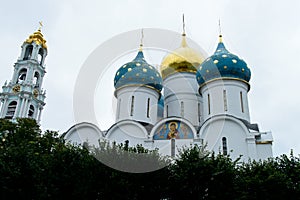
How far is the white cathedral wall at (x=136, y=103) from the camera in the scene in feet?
61.1

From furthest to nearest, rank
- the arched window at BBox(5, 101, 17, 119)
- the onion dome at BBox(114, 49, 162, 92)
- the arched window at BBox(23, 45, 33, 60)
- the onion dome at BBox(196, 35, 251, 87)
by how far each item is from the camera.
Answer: the arched window at BBox(23, 45, 33, 60) < the arched window at BBox(5, 101, 17, 119) < the onion dome at BBox(114, 49, 162, 92) < the onion dome at BBox(196, 35, 251, 87)

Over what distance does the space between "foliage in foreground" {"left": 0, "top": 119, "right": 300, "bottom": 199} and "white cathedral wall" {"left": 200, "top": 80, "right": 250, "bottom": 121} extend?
6.12 meters

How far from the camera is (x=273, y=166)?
36.0ft

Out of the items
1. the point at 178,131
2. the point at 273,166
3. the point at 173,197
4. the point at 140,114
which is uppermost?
the point at 140,114

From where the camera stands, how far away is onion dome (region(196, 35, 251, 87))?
686 inches

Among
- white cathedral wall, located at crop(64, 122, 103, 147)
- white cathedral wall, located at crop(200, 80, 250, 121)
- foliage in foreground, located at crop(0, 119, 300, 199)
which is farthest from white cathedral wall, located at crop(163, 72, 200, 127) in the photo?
foliage in foreground, located at crop(0, 119, 300, 199)

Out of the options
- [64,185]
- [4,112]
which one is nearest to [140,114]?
[64,185]

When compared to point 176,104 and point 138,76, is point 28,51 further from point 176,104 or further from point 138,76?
point 176,104

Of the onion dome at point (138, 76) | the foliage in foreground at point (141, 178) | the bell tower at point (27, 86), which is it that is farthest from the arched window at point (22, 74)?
the foliage in foreground at point (141, 178)

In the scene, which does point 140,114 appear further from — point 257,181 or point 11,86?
point 11,86

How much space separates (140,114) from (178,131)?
12.1ft

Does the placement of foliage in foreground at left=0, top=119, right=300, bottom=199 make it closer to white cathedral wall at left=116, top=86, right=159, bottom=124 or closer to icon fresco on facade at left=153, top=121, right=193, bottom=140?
icon fresco on facade at left=153, top=121, right=193, bottom=140

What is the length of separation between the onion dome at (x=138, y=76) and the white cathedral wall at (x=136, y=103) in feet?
0.95

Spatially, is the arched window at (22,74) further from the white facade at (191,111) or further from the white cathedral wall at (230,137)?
the white cathedral wall at (230,137)
